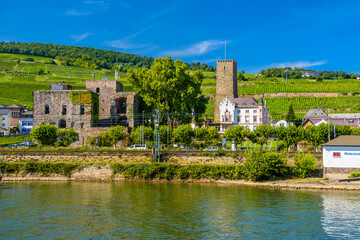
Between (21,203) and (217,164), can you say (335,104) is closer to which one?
(217,164)

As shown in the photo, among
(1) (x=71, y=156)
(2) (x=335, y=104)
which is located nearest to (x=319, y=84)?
(2) (x=335, y=104)

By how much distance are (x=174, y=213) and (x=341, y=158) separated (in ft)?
68.7

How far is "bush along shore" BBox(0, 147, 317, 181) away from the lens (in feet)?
138

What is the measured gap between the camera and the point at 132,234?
76.4 ft

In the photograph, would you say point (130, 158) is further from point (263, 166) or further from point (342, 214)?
point (342, 214)

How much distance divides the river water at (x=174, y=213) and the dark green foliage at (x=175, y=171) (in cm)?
369

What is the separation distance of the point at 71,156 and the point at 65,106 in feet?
56.9

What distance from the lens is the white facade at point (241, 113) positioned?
3164 inches

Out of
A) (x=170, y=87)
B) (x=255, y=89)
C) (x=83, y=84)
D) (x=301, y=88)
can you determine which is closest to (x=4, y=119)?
(x=83, y=84)

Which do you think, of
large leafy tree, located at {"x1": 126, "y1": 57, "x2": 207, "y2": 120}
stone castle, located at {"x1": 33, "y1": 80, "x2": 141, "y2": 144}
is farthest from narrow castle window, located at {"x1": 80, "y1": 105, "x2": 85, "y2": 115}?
large leafy tree, located at {"x1": 126, "y1": 57, "x2": 207, "y2": 120}

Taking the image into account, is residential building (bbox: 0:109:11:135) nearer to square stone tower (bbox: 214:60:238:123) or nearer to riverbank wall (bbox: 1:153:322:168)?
square stone tower (bbox: 214:60:238:123)

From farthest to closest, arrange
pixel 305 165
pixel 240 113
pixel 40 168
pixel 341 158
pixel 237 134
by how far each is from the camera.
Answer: pixel 240 113 → pixel 237 134 → pixel 40 168 → pixel 305 165 → pixel 341 158

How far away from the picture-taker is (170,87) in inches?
2480

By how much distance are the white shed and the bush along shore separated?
1.57 m
